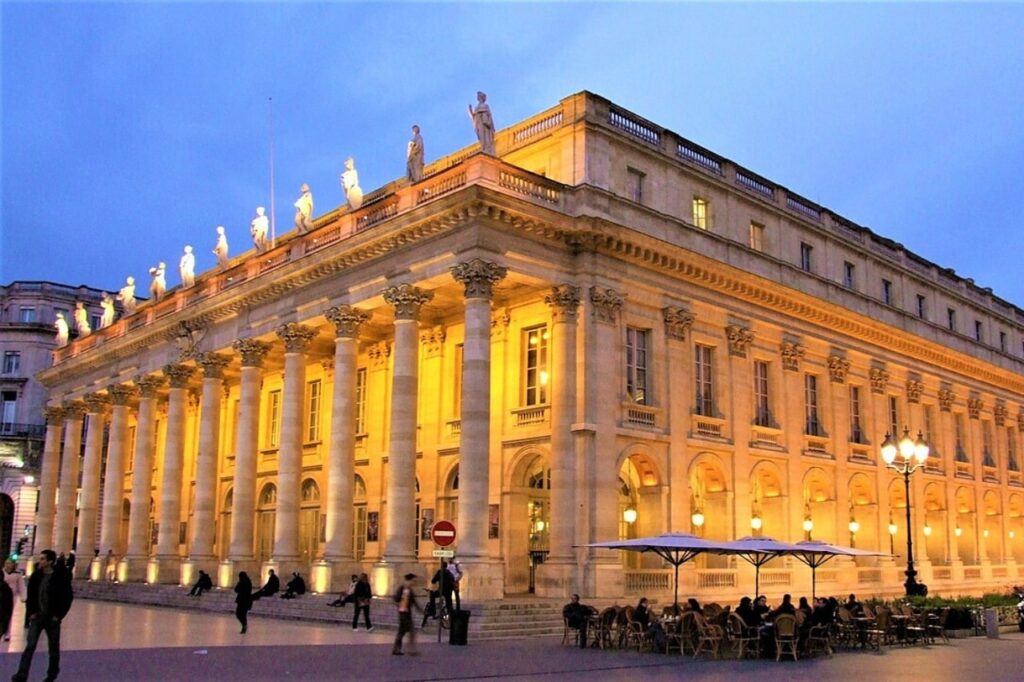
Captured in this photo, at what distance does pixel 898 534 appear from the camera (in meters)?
43.0

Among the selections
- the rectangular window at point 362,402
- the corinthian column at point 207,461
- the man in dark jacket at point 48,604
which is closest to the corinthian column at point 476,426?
the rectangular window at point 362,402

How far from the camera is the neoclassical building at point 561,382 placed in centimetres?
2914

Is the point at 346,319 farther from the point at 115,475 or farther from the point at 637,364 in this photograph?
the point at 115,475

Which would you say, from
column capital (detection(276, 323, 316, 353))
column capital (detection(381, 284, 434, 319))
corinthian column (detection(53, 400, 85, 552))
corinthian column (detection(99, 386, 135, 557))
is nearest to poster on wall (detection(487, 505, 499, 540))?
column capital (detection(381, 284, 434, 319))

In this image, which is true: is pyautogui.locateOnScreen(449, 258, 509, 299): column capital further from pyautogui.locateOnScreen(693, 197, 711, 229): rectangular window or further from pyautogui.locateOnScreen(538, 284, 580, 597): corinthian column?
pyautogui.locateOnScreen(693, 197, 711, 229): rectangular window

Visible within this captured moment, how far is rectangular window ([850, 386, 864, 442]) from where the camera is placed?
40781 mm

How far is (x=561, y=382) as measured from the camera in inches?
1163

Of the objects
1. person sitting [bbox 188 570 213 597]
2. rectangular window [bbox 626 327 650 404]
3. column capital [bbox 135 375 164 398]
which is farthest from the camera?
column capital [bbox 135 375 164 398]

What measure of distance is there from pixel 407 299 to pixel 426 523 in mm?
8336

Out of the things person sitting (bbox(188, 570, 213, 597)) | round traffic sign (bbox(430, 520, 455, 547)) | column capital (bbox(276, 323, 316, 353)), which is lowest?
person sitting (bbox(188, 570, 213, 597))

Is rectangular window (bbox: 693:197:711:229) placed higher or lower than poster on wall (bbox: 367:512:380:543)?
higher

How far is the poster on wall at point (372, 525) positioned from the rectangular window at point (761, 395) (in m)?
13.7

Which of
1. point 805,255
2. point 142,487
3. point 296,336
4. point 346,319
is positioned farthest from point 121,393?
point 805,255

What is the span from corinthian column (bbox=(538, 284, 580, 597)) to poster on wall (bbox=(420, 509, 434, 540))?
6.33 metres
